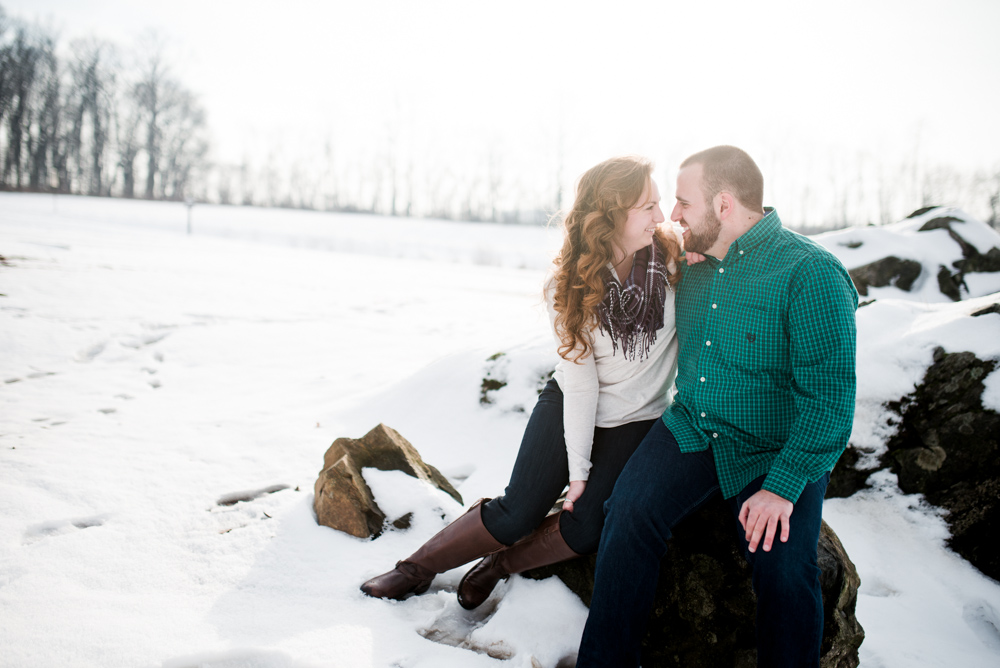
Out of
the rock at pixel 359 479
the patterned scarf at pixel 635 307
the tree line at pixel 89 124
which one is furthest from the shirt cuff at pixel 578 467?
the tree line at pixel 89 124

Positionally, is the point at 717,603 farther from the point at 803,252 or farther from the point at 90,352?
the point at 90,352

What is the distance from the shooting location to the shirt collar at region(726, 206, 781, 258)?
1.96 metres

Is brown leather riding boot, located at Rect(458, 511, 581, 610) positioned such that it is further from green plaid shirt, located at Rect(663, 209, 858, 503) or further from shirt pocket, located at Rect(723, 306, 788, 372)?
shirt pocket, located at Rect(723, 306, 788, 372)

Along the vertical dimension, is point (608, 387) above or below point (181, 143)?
below

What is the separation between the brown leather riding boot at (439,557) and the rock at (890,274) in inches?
193

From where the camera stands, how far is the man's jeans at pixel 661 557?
5.09 feet

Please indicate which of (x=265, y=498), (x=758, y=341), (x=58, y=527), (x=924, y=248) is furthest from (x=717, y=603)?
(x=924, y=248)

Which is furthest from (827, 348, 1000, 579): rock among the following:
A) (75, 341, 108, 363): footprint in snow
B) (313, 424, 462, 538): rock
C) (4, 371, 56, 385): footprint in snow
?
(75, 341, 108, 363): footprint in snow

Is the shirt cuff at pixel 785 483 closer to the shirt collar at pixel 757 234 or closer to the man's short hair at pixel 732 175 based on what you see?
the shirt collar at pixel 757 234

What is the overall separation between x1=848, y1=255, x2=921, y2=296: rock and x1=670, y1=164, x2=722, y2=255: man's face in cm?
411

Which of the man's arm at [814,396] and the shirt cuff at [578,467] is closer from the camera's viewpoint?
the man's arm at [814,396]

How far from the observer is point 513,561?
7.09 feet

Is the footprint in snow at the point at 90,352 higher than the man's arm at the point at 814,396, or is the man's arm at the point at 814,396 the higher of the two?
the man's arm at the point at 814,396

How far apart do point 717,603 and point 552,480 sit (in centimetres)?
71
